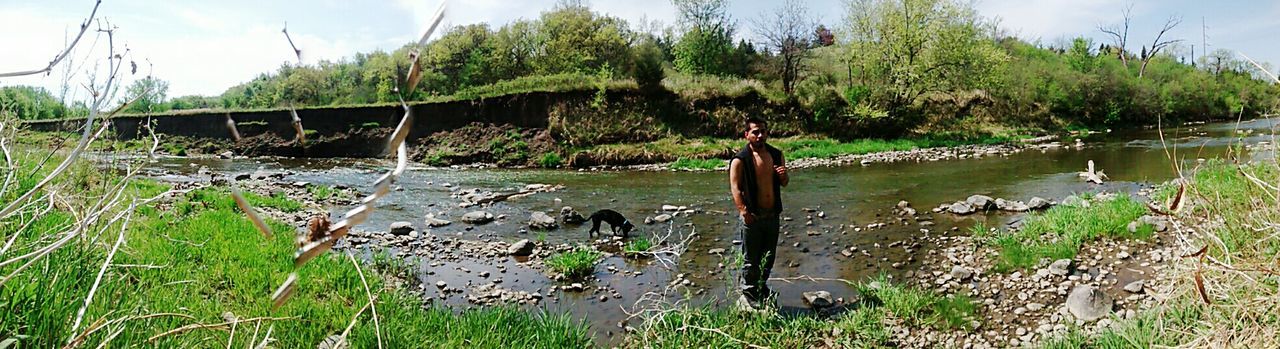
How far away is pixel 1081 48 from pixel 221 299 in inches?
2672

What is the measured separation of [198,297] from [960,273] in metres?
7.97

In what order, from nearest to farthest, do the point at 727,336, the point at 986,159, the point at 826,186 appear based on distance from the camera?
the point at 727,336, the point at 826,186, the point at 986,159

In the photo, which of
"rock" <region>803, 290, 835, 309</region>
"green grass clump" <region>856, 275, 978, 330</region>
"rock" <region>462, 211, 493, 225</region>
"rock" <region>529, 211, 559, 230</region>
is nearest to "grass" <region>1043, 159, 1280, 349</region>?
"green grass clump" <region>856, 275, 978, 330</region>

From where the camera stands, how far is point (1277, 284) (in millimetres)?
3717

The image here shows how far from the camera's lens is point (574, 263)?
842 centimetres

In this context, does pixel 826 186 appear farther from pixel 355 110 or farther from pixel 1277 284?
pixel 355 110

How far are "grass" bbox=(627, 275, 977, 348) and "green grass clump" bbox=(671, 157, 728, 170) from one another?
17.5 meters

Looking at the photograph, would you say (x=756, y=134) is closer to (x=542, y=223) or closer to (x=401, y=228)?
(x=542, y=223)

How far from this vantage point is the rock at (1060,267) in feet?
25.0

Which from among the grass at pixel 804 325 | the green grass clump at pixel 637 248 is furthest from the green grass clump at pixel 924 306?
the green grass clump at pixel 637 248

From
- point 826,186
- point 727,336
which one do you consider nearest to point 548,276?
point 727,336

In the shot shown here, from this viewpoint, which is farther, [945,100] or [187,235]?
[945,100]

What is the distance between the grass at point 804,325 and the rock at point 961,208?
5.97 m

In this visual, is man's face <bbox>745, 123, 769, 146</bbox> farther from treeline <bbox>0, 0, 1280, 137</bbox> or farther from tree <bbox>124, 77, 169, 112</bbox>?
treeline <bbox>0, 0, 1280, 137</bbox>
